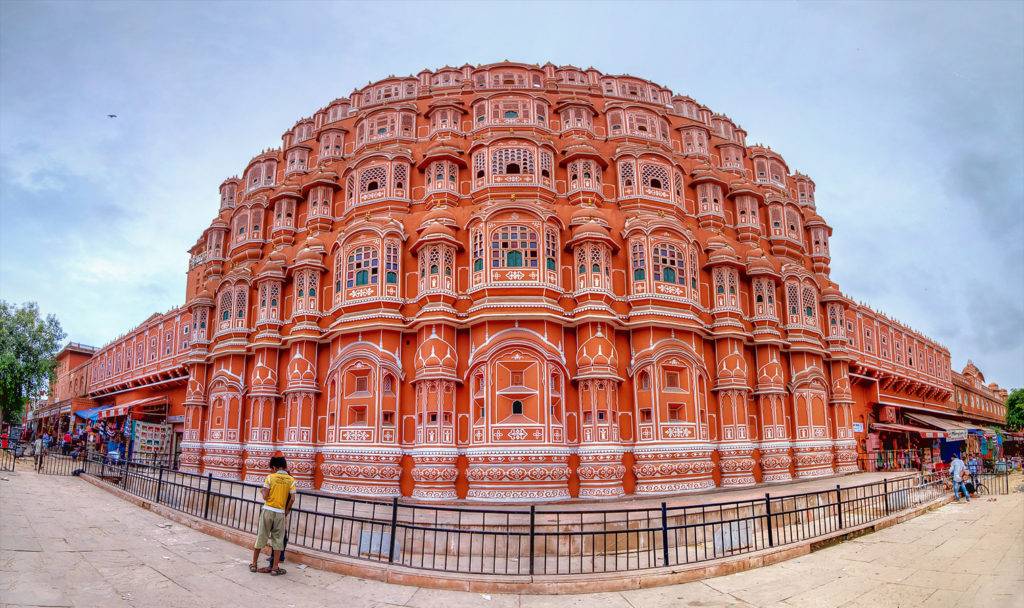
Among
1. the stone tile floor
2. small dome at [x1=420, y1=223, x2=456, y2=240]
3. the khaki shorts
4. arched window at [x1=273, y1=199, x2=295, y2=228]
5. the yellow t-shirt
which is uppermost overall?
arched window at [x1=273, y1=199, x2=295, y2=228]

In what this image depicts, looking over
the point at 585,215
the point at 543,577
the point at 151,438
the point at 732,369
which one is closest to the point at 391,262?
the point at 585,215

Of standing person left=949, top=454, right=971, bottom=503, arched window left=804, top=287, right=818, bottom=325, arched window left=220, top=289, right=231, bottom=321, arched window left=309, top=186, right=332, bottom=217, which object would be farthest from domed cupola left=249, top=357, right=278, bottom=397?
standing person left=949, top=454, right=971, bottom=503

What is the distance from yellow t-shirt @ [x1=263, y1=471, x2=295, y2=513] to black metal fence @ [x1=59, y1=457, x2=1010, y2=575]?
707 mm

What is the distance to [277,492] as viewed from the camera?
32.5 feet

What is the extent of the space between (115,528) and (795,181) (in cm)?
3526

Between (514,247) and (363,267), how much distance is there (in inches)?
246

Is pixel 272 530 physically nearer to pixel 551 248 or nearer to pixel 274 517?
pixel 274 517

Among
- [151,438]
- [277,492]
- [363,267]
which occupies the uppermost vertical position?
[363,267]

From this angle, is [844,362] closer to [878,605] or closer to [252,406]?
[878,605]

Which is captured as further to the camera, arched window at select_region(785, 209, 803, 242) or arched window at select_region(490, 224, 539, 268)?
arched window at select_region(785, 209, 803, 242)

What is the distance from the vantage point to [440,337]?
21.3 meters

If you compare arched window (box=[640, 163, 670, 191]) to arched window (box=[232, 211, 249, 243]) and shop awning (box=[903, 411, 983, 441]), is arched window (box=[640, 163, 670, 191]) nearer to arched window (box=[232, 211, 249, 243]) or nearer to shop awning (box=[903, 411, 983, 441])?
arched window (box=[232, 211, 249, 243])

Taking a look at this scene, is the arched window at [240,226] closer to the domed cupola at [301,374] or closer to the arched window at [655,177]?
the domed cupola at [301,374]

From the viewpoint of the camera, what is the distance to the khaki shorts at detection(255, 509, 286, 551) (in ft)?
32.1
